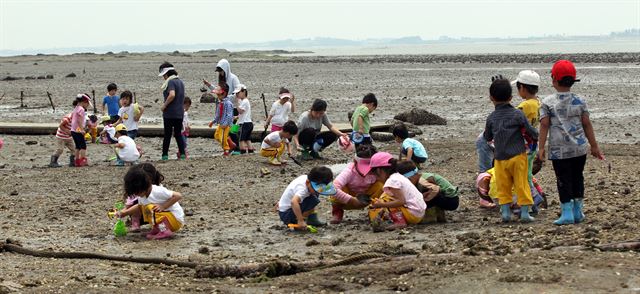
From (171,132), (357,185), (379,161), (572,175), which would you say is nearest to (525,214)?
(572,175)

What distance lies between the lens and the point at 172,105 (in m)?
17.1

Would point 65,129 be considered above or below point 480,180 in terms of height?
below

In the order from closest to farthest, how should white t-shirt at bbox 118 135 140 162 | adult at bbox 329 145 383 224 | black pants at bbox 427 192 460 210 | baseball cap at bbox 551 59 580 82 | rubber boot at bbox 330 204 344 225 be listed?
baseball cap at bbox 551 59 580 82 < black pants at bbox 427 192 460 210 < adult at bbox 329 145 383 224 < rubber boot at bbox 330 204 344 225 < white t-shirt at bbox 118 135 140 162

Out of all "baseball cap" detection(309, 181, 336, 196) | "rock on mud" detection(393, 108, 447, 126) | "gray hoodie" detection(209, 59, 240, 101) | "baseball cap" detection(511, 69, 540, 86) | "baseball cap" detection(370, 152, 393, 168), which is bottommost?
"rock on mud" detection(393, 108, 447, 126)

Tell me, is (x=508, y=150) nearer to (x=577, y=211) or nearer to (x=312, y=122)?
(x=577, y=211)

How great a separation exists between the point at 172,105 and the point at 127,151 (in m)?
1.29

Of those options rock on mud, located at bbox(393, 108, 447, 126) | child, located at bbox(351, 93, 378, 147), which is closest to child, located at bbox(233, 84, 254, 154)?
child, located at bbox(351, 93, 378, 147)

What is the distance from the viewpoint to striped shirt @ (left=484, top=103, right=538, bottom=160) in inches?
404

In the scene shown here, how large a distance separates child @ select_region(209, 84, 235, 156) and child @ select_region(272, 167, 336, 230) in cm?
658

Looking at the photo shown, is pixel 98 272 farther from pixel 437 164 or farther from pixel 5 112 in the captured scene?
pixel 5 112

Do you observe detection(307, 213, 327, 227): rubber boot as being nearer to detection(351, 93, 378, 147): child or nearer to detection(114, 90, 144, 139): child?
detection(351, 93, 378, 147): child

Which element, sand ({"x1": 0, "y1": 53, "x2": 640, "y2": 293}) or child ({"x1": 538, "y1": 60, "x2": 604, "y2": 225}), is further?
child ({"x1": 538, "y1": 60, "x2": 604, "y2": 225})

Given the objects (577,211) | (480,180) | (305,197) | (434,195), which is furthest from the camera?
(480,180)

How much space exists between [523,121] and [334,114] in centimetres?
1622
